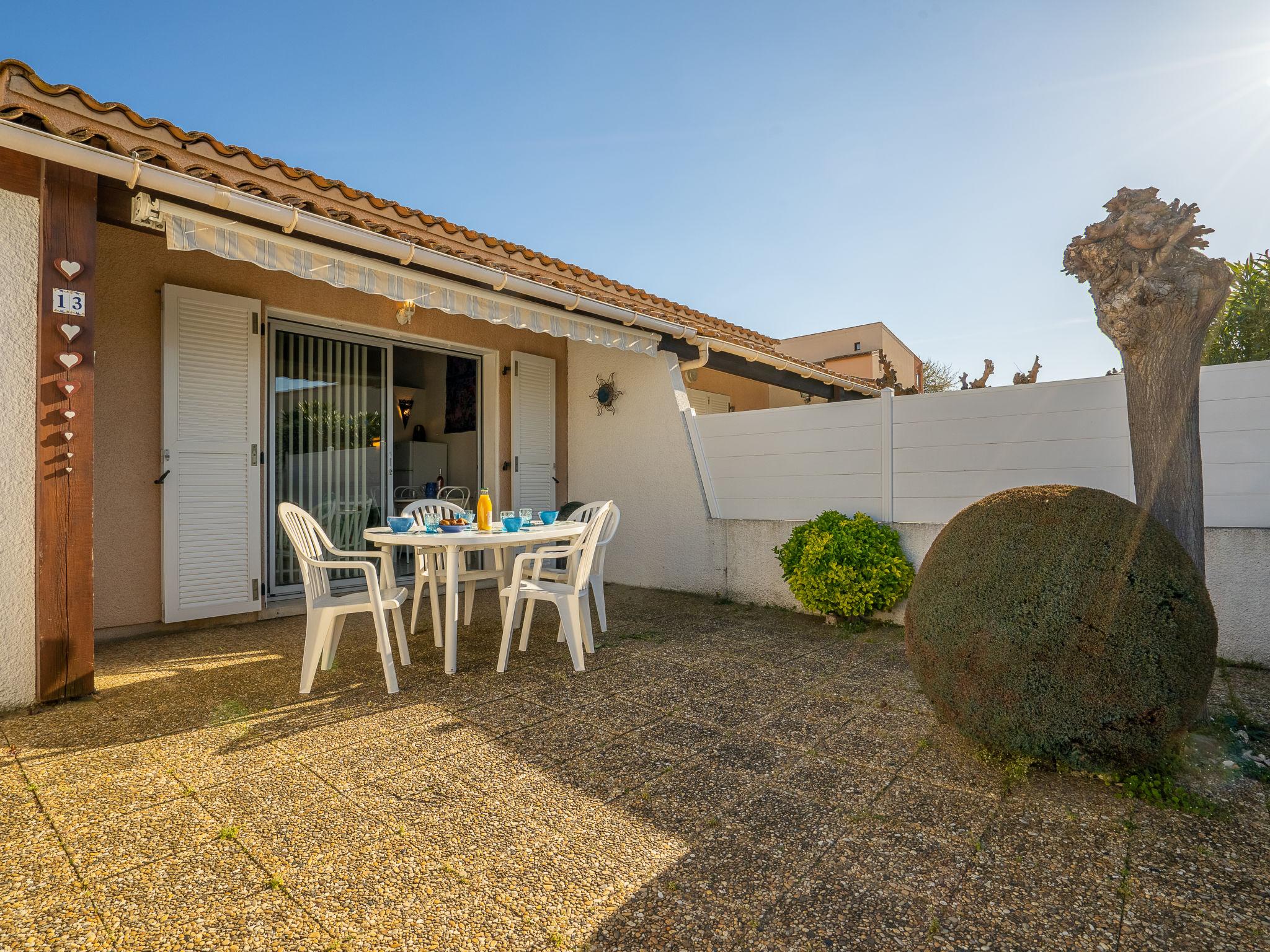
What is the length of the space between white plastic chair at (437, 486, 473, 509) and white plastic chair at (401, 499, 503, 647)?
2270 mm

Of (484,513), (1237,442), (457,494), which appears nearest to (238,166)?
(484,513)

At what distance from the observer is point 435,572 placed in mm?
4633

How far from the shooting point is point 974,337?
35.6ft

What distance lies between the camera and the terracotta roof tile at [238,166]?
3426 millimetres

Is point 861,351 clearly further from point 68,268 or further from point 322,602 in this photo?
point 68,268

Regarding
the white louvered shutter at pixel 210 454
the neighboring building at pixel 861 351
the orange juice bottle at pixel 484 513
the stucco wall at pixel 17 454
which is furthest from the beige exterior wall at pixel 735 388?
the neighboring building at pixel 861 351

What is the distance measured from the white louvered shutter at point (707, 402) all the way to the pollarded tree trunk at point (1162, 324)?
6.07 meters

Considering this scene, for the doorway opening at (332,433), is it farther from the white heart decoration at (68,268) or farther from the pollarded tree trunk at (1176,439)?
the pollarded tree trunk at (1176,439)

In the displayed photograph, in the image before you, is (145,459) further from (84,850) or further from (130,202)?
(84,850)

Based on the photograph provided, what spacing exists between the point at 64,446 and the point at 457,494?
517 centimetres

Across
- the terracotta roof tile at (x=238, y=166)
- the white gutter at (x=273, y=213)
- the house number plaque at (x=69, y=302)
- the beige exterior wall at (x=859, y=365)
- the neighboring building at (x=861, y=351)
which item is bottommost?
the house number plaque at (x=69, y=302)

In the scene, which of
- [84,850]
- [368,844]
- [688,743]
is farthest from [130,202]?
[688,743]

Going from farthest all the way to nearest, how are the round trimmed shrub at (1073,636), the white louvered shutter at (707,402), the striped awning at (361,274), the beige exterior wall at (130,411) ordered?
1. the white louvered shutter at (707,402)
2. the beige exterior wall at (130,411)
3. the striped awning at (361,274)
4. the round trimmed shrub at (1073,636)

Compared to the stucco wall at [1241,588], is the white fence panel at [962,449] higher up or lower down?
higher up
